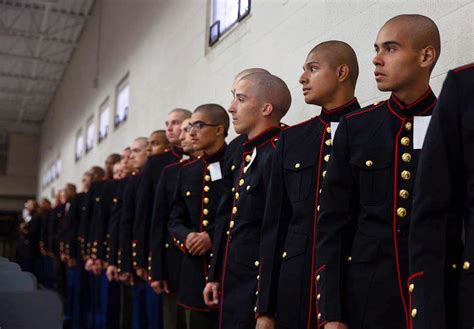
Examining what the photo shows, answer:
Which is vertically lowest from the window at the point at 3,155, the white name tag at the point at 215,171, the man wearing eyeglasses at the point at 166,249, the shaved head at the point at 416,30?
the man wearing eyeglasses at the point at 166,249

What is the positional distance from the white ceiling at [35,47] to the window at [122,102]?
10.8 ft

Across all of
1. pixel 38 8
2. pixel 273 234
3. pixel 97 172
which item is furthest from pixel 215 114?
pixel 38 8

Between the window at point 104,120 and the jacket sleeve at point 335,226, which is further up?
the window at point 104,120

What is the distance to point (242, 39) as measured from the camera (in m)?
4.52

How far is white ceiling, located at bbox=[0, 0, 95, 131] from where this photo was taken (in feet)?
39.6

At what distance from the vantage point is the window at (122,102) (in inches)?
336

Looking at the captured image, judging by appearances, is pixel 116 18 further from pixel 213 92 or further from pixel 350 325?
pixel 350 325

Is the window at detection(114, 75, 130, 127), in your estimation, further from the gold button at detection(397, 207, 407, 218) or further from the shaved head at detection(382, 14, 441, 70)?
the gold button at detection(397, 207, 407, 218)

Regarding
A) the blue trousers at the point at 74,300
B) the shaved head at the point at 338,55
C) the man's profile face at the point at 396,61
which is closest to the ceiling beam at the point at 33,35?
the blue trousers at the point at 74,300

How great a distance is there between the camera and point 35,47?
14.5 meters

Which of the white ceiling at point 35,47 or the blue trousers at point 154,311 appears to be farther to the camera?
the white ceiling at point 35,47

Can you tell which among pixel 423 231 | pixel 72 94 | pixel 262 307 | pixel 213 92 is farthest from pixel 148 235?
pixel 72 94

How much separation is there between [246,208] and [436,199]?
1.19m

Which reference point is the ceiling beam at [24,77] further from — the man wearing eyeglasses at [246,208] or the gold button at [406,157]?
the gold button at [406,157]
